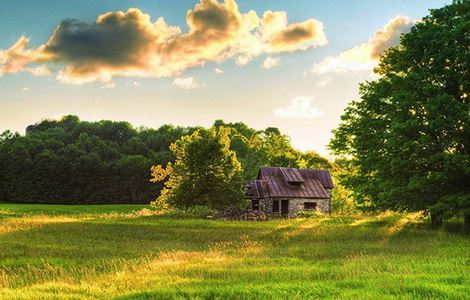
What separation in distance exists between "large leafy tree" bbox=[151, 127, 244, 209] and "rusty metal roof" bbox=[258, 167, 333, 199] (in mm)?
11459

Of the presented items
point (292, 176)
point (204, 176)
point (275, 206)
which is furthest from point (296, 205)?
point (204, 176)

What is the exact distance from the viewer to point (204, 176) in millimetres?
49875

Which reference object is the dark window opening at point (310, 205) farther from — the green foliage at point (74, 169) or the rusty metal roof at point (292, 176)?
the green foliage at point (74, 169)

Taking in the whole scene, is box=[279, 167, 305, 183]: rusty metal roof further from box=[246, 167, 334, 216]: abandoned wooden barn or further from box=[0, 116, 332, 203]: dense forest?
box=[0, 116, 332, 203]: dense forest

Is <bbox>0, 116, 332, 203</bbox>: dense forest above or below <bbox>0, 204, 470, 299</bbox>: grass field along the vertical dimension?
above

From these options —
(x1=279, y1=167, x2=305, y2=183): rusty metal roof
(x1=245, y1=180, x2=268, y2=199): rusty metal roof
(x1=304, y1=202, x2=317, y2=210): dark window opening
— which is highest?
(x1=279, y1=167, x2=305, y2=183): rusty metal roof

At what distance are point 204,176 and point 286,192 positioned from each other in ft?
53.2

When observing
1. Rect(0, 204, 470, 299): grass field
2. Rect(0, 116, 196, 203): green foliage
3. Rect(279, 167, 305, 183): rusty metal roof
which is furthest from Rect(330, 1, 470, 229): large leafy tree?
Rect(0, 116, 196, 203): green foliage

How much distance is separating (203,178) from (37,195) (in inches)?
2558

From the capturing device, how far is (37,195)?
3974 inches

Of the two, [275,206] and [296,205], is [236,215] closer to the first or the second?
[275,206]

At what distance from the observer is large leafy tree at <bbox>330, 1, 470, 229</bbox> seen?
2500 cm

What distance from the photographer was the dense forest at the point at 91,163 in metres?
A: 98.7

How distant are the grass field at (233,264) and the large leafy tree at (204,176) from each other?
19.4 meters
